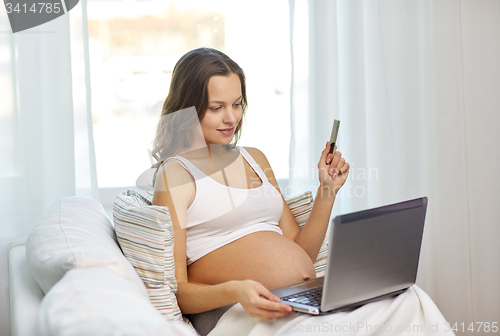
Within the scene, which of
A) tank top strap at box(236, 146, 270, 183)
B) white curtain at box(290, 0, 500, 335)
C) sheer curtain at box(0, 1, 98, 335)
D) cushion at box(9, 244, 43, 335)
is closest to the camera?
cushion at box(9, 244, 43, 335)

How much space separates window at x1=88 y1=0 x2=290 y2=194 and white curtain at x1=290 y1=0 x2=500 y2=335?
0.11 m

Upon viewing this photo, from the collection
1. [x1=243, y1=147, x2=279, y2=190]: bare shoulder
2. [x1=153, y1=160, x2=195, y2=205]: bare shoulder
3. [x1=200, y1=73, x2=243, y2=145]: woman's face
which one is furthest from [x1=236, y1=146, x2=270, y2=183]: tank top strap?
[x1=153, y1=160, x2=195, y2=205]: bare shoulder

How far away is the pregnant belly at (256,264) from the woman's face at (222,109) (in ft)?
1.02

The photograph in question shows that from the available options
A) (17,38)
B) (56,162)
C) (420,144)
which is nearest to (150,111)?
(56,162)

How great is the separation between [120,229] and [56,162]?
2.11 ft

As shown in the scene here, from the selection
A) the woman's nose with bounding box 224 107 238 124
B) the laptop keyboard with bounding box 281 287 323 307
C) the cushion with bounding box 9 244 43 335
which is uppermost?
the woman's nose with bounding box 224 107 238 124

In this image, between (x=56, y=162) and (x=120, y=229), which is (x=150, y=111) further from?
(x=120, y=229)

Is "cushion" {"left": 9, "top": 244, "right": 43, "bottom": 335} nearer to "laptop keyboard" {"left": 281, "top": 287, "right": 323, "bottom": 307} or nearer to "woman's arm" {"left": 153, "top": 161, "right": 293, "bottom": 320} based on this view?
"woman's arm" {"left": 153, "top": 161, "right": 293, "bottom": 320}

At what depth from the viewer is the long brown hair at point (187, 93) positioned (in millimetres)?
1254

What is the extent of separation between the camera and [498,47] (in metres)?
2.02

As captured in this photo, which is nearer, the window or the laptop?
the laptop

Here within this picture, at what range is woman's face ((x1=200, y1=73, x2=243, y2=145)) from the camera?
4.13 feet

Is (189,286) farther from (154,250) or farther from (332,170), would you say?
(332,170)

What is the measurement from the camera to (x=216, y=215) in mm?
1205
